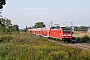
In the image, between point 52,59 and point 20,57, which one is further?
point 20,57

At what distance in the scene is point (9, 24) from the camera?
9406 centimetres

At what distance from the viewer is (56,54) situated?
11.9 metres

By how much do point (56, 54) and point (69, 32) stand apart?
33.4 meters

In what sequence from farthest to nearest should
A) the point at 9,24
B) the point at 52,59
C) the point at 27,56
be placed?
1. the point at 9,24
2. the point at 27,56
3. the point at 52,59

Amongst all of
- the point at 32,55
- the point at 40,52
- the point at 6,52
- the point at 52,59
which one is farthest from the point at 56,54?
the point at 6,52

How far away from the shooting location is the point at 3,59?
61.1ft

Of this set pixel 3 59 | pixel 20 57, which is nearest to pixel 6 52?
pixel 3 59

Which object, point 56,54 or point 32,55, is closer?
point 56,54

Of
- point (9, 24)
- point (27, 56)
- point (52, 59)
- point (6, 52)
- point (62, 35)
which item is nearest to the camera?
point (52, 59)

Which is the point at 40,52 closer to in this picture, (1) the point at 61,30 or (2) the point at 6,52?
(2) the point at 6,52

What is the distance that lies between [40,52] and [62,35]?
3091 centimetres

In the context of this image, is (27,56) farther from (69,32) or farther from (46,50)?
(69,32)

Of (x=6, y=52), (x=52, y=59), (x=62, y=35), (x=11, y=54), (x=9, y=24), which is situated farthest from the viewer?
(x=9, y=24)

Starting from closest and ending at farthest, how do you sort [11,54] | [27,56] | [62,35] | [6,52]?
[27,56]
[11,54]
[6,52]
[62,35]
